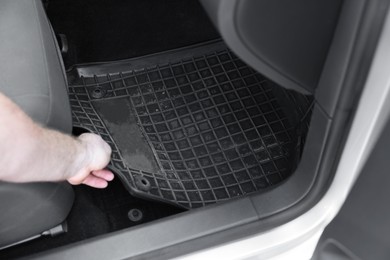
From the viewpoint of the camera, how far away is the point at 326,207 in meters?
0.91

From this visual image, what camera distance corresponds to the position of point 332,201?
0.90 meters

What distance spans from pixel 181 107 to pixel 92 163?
34 cm

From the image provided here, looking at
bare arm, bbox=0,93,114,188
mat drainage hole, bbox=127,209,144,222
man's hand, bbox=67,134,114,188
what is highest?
bare arm, bbox=0,93,114,188

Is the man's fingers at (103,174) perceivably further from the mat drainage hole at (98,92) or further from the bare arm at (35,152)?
the mat drainage hole at (98,92)

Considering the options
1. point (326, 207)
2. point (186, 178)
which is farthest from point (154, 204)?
point (326, 207)

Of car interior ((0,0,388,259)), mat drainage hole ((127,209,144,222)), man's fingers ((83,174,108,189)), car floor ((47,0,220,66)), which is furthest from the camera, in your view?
car floor ((47,0,220,66))

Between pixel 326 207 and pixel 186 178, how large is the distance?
0.32 m

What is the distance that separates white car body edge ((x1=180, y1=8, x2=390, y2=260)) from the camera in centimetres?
75

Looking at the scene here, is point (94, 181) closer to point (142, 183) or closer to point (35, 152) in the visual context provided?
point (142, 183)

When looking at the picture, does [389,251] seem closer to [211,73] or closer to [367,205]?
[367,205]

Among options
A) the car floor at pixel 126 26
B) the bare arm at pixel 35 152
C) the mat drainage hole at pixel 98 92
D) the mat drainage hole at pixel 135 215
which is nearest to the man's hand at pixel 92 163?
the bare arm at pixel 35 152

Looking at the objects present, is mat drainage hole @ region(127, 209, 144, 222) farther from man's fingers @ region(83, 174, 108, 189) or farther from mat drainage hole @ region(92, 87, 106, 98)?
mat drainage hole @ region(92, 87, 106, 98)

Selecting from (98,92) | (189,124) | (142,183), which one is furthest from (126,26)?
(142,183)

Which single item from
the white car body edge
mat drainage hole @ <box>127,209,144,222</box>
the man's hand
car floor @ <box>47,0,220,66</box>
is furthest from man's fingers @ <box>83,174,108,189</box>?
car floor @ <box>47,0,220,66</box>
